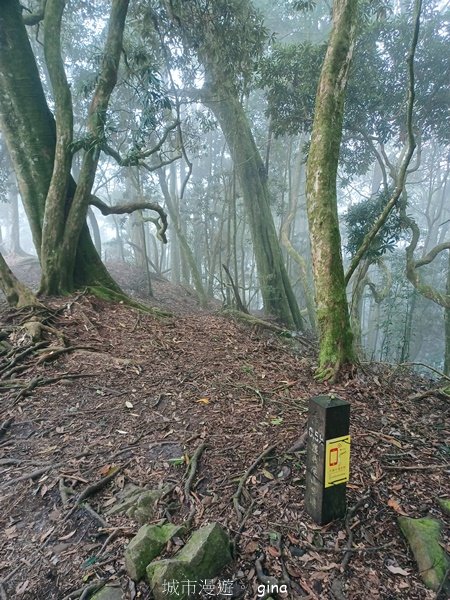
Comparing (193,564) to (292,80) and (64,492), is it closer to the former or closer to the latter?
(64,492)

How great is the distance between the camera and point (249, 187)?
9.96 meters

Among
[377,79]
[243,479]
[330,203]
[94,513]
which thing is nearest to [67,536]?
[94,513]

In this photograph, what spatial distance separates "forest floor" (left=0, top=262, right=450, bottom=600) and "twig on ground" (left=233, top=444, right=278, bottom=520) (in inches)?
1.1

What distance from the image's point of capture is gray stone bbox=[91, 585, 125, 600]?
5.80 feet

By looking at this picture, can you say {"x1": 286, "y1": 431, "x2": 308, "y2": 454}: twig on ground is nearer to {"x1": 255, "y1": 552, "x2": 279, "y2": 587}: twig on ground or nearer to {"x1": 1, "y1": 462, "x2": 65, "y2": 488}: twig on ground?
{"x1": 255, "y1": 552, "x2": 279, "y2": 587}: twig on ground

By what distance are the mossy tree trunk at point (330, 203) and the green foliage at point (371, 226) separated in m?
3.97

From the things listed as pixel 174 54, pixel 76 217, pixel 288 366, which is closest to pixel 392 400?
pixel 288 366

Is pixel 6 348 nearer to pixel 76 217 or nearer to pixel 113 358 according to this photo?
pixel 113 358

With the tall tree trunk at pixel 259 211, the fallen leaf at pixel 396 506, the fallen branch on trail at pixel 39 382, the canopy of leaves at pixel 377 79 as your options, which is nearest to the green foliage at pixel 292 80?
the canopy of leaves at pixel 377 79

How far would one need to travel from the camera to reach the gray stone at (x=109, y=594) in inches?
69.6

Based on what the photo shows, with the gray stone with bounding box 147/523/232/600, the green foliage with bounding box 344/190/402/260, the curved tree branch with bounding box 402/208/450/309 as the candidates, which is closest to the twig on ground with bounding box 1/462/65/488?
the gray stone with bounding box 147/523/232/600

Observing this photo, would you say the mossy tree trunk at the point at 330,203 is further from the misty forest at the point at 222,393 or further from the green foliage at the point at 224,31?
the green foliage at the point at 224,31

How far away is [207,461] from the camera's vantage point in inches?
107

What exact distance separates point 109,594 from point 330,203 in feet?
13.3
